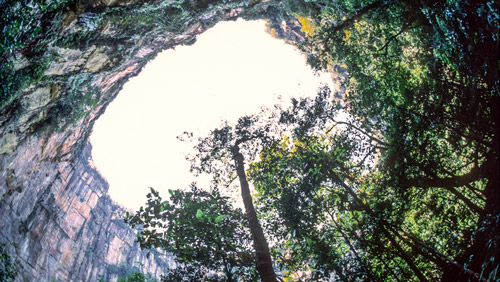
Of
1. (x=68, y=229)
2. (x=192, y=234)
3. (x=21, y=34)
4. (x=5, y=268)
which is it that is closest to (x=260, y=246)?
(x=192, y=234)

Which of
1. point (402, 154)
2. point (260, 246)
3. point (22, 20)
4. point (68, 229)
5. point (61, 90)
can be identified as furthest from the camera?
point (68, 229)

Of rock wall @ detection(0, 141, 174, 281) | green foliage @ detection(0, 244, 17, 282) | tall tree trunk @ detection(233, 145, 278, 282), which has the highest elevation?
rock wall @ detection(0, 141, 174, 281)

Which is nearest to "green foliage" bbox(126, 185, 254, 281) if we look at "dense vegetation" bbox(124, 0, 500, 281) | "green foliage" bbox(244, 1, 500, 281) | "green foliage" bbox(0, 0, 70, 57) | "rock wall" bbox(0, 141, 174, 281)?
"dense vegetation" bbox(124, 0, 500, 281)

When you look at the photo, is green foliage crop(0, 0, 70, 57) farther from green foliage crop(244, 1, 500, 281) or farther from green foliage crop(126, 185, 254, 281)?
green foliage crop(244, 1, 500, 281)

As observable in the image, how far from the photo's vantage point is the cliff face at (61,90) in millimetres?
12297

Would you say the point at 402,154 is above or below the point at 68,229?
below

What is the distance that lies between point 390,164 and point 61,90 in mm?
19101

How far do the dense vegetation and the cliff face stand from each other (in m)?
9.63

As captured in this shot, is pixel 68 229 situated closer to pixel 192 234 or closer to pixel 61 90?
pixel 61 90

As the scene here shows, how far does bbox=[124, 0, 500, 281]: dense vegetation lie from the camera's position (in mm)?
4914

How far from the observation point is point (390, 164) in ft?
25.8

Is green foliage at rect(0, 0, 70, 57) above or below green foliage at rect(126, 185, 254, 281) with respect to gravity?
above

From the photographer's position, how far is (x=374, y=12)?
8.98m

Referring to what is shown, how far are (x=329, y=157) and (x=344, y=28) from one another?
5.56m
